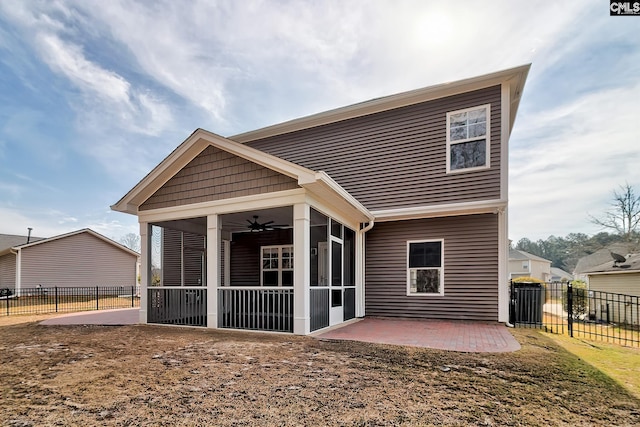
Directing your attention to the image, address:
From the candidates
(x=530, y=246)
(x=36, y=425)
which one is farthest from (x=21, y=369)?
(x=530, y=246)

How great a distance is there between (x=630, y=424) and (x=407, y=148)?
7.41m

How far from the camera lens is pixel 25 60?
37.1 ft

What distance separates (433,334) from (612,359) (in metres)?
2.77

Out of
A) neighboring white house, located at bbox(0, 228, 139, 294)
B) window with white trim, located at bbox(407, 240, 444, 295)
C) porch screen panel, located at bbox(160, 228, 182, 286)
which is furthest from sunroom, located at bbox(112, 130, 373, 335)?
neighboring white house, located at bbox(0, 228, 139, 294)

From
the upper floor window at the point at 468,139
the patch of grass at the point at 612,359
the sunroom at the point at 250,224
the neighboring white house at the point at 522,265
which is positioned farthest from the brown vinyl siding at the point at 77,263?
the neighboring white house at the point at 522,265

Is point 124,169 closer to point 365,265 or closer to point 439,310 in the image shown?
point 365,265

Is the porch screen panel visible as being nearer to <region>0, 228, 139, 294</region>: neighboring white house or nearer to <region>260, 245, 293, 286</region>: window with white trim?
<region>260, 245, 293, 286</region>: window with white trim

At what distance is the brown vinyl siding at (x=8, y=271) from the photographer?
20.9 metres

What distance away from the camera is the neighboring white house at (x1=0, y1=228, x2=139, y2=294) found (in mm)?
20047

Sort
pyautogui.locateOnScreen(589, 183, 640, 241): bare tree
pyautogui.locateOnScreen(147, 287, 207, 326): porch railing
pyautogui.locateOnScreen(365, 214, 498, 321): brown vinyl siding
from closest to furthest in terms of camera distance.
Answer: pyautogui.locateOnScreen(147, 287, 207, 326): porch railing < pyautogui.locateOnScreen(365, 214, 498, 321): brown vinyl siding < pyautogui.locateOnScreen(589, 183, 640, 241): bare tree

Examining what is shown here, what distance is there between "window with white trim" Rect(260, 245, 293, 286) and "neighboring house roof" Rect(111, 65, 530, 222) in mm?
3275

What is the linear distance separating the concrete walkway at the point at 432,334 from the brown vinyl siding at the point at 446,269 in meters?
0.39

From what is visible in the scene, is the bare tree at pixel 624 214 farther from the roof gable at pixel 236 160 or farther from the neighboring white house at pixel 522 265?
the roof gable at pixel 236 160

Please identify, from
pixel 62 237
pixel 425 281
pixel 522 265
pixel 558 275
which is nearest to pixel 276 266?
pixel 425 281
